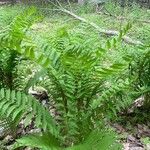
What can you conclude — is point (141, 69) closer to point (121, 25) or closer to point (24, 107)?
point (24, 107)

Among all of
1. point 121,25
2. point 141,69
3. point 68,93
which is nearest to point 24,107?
point 68,93

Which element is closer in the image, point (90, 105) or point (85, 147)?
point (85, 147)

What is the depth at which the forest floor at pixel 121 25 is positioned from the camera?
4.38 metres

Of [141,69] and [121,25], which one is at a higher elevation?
[141,69]

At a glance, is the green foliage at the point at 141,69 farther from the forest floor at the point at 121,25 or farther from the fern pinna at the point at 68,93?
the fern pinna at the point at 68,93

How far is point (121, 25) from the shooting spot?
10.2 meters

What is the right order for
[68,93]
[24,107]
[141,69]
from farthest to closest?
[141,69], [68,93], [24,107]

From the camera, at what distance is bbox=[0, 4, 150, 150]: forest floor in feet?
14.4

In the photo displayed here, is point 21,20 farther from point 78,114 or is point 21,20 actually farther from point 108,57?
point 108,57

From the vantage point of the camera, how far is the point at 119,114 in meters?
4.80

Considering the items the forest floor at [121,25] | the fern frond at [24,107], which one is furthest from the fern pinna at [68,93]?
the forest floor at [121,25]

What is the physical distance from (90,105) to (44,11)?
10.2 metres

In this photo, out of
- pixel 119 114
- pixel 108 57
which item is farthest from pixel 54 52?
pixel 108 57

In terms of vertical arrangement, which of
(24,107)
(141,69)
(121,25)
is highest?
(24,107)
